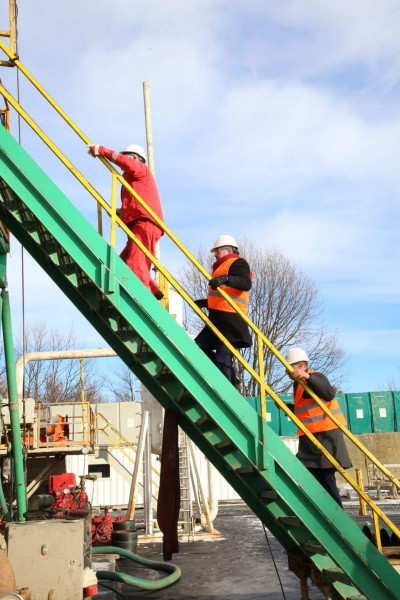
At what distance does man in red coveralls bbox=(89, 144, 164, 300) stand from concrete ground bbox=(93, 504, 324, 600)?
10.4ft

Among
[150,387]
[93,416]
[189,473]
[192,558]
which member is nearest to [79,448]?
[93,416]

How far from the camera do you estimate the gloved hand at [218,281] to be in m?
5.49

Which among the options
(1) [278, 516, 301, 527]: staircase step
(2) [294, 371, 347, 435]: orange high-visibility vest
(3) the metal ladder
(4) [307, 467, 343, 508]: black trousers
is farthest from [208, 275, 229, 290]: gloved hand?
(3) the metal ladder

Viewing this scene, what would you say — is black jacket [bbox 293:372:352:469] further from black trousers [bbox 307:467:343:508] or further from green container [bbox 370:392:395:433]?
green container [bbox 370:392:395:433]

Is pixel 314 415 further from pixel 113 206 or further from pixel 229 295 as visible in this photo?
pixel 113 206

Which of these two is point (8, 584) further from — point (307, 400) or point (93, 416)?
point (93, 416)

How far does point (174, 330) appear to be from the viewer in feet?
16.6

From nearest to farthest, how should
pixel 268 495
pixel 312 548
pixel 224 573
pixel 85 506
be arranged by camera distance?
pixel 312 548 < pixel 268 495 < pixel 224 573 < pixel 85 506

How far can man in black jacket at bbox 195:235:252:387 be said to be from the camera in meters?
5.72

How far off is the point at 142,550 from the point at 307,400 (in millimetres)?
5700

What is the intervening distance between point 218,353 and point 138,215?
1.60 meters

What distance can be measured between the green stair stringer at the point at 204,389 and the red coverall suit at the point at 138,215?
0.59m

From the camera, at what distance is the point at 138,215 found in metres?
5.91

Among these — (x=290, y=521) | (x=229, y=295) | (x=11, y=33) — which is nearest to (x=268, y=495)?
(x=290, y=521)
